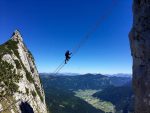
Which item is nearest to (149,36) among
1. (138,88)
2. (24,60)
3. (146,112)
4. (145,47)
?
(145,47)

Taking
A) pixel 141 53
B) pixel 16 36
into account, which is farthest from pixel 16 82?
pixel 141 53

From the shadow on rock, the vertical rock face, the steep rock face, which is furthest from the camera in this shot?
the shadow on rock

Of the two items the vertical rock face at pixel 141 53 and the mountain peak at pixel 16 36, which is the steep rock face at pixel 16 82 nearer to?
the mountain peak at pixel 16 36

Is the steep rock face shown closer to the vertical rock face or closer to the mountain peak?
the mountain peak

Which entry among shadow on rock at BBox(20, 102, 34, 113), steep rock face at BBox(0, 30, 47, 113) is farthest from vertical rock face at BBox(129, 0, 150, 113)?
shadow on rock at BBox(20, 102, 34, 113)


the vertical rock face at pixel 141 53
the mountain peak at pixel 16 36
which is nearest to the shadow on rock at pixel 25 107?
the mountain peak at pixel 16 36
